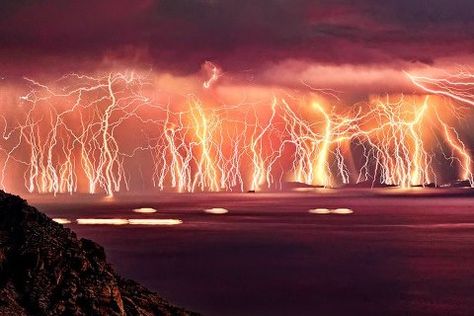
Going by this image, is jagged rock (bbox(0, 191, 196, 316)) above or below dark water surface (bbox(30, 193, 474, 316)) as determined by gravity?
above

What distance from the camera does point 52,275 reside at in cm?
831

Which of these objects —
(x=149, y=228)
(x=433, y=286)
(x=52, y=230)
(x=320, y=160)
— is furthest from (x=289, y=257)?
(x=320, y=160)

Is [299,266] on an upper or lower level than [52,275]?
lower

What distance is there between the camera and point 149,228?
37.8 m

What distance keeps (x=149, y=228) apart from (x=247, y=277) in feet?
58.8

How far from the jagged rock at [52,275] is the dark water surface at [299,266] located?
6376 millimetres

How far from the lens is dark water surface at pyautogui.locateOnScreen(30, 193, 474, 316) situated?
1638 centimetres

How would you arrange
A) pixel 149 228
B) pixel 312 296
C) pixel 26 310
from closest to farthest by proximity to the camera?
1. pixel 26 310
2. pixel 312 296
3. pixel 149 228

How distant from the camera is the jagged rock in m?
7.91

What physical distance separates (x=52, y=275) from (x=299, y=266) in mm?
15607

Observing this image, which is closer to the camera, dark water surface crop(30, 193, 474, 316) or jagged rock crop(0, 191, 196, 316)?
jagged rock crop(0, 191, 196, 316)

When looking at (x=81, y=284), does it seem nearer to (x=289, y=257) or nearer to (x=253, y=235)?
(x=289, y=257)

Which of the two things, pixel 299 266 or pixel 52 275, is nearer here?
pixel 52 275

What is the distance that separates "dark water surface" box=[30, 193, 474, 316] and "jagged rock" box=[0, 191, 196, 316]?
6.38 meters
